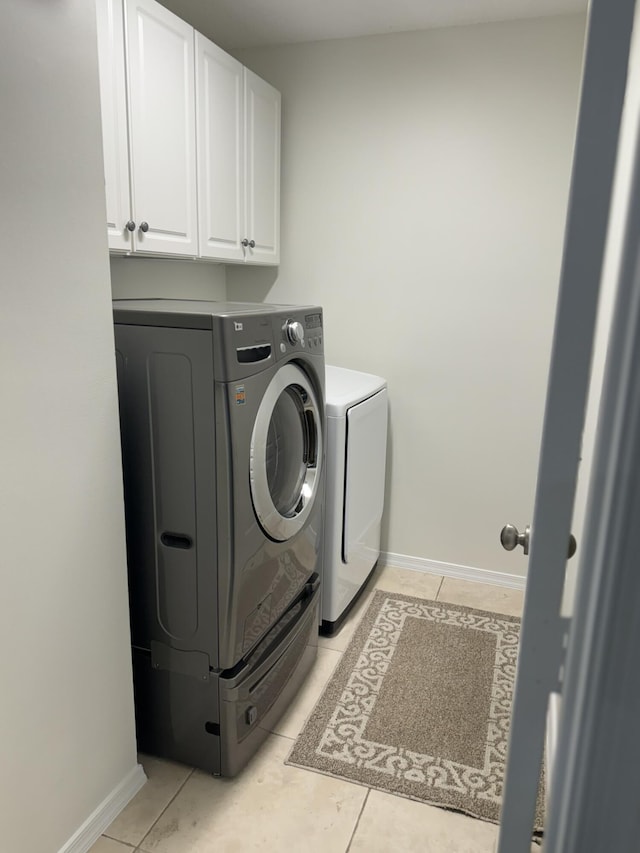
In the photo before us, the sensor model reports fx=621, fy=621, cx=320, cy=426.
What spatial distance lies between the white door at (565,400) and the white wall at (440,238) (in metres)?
2.26

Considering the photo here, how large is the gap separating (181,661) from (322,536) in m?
0.78

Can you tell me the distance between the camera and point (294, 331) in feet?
5.87

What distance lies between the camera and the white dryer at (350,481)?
231cm

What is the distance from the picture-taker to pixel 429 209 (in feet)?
8.86

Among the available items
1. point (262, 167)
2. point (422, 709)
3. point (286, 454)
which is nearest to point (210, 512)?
point (286, 454)

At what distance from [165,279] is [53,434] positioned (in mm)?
1400

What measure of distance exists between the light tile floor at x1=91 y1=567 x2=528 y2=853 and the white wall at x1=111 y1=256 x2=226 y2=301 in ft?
5.30

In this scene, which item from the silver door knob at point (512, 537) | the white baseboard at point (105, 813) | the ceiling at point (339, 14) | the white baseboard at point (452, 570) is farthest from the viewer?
the white baseboard at point (452, 570)

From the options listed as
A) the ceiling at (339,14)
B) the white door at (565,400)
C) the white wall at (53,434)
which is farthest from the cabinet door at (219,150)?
the white door at (565,400)

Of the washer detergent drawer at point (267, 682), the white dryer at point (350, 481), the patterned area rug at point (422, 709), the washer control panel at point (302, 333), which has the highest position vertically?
the washer control panel at point (302, 333)

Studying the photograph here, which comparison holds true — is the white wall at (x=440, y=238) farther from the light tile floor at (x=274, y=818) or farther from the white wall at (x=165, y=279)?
the light tile floor at (x=274, y=818)

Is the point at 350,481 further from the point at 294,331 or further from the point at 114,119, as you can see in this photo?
the point at 114,119

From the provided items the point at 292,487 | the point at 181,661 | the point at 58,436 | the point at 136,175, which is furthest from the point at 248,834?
the point at 136,175

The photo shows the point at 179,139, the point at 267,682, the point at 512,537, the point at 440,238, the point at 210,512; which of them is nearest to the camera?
the point at 512,537
